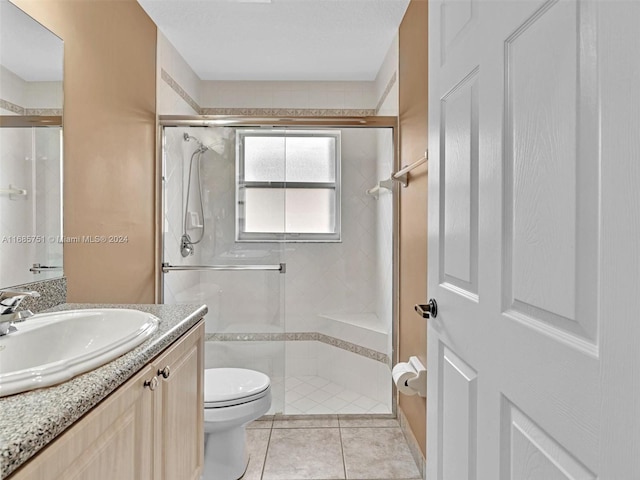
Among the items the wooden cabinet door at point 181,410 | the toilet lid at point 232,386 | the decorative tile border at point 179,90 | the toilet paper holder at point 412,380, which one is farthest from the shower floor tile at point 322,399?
the decorative tile border at point 179,90

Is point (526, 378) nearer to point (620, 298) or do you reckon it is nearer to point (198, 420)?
point (620, 298)

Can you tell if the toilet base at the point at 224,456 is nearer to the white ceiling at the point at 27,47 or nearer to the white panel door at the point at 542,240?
the white panel door at the point at 542,240

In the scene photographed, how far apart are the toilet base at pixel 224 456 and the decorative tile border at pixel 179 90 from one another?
215 centimetres

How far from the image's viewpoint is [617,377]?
1.60 ft

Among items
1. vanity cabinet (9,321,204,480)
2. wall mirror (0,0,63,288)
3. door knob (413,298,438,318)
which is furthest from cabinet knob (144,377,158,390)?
door knob (413,298,438,318)

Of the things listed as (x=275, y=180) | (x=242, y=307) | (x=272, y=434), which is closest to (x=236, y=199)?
(x=275, y=180)

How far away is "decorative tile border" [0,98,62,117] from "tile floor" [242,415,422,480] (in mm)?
1763

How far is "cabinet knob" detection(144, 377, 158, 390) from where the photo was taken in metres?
1.01

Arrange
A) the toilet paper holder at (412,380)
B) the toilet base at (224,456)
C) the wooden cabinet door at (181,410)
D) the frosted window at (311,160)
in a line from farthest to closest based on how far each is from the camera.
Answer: the frosted window at (311,160) < the toilet base at (224,456) < the toilet paper holder at (412,380) < the wooden cabinet door at (181,410)

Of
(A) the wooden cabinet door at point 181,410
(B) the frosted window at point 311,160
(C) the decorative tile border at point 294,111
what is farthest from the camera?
(C) the decorative tile border at point 294,111

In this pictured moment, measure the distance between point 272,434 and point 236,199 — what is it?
1.43 metres

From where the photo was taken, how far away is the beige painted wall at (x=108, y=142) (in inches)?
62.9

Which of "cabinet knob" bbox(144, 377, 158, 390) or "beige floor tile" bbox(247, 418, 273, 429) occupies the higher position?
"cabinet knob" bbox(144, 377, 158, 390)

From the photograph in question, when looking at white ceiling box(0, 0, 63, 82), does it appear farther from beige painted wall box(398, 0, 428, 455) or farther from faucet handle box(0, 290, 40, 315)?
beige painted wall box(398, 0, 428, 455)
